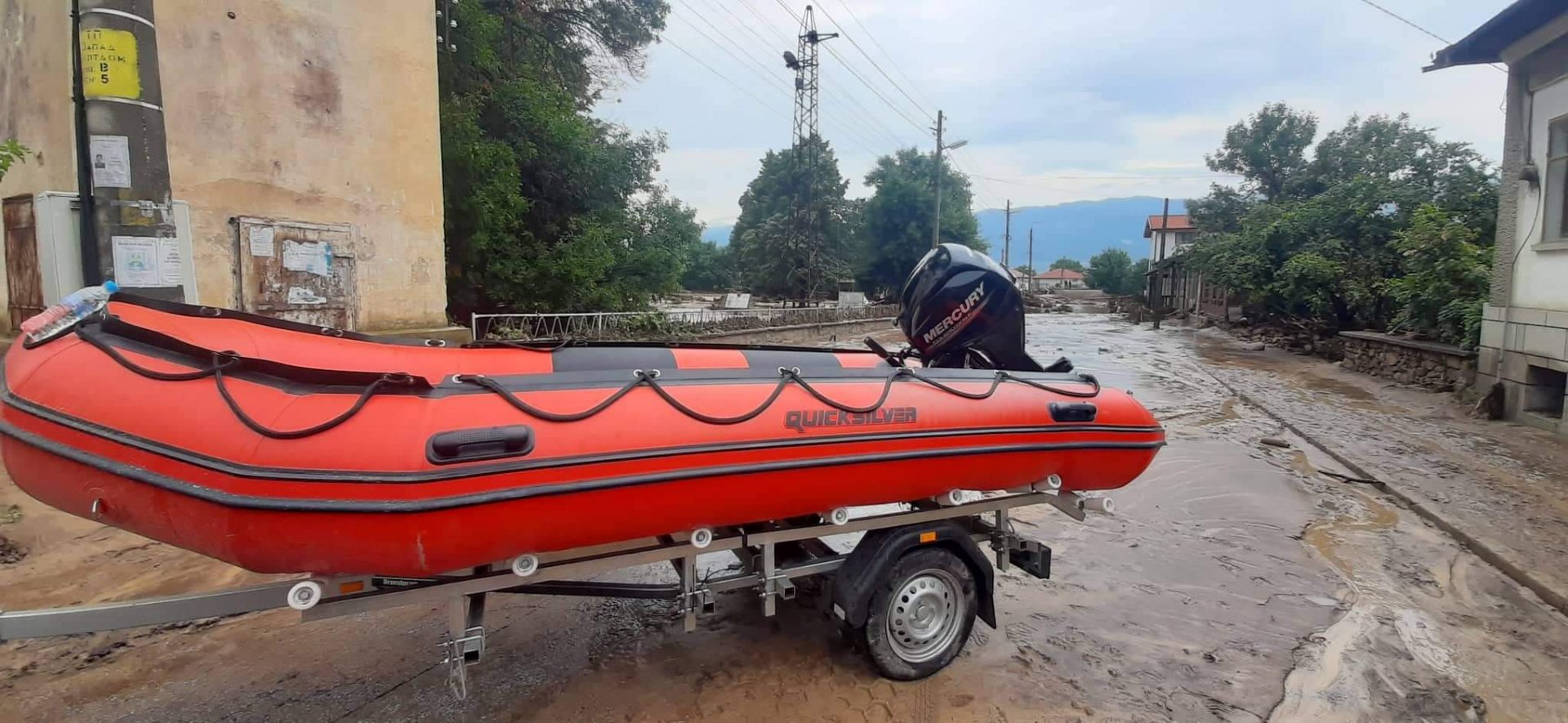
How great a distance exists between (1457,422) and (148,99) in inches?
512

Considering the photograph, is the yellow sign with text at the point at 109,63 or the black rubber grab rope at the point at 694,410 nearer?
the black rubber grab rope at the point at 694,410

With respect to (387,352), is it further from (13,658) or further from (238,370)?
(13,658)

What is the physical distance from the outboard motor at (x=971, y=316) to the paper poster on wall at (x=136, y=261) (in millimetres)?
3704

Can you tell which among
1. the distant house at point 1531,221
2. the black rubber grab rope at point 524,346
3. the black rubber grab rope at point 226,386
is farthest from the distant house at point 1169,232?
the black rubber grab rope at point 226,386

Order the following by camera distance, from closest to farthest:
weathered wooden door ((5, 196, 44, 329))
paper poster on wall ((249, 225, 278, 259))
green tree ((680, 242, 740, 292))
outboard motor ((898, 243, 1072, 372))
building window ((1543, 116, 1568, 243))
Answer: outboard motor ((898, 243, 1072, 372)), weathered wooden door ((5, 196, 44, 329)), paper poster on wall ((249, 225, 278, 259)), building window ((1543, 116, 1568, 243)), green tree ((680, 242, 740, 292))

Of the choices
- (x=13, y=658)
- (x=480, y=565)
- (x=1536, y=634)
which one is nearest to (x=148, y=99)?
(x=13, y=658)

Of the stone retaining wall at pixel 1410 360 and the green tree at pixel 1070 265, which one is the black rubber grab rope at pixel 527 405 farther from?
the green tree at pixel 1070 265

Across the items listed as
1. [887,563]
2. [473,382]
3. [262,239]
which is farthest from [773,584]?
[262,239]

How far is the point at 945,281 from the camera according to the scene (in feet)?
12.6

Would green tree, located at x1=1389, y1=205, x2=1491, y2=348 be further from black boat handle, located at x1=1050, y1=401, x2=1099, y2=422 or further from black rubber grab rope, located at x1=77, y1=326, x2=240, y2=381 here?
black rubber grab rope, located at x1=77, y1=326, x2=240, y2=381

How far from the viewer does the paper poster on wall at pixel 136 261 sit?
3246 mm

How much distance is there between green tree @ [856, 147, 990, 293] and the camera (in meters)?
40.6

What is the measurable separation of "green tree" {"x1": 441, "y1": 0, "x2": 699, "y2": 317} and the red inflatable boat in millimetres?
9796


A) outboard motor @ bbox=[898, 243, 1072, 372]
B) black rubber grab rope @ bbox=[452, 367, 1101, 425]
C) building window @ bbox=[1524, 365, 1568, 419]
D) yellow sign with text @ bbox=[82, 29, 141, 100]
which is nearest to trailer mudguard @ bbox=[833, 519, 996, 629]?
black rubber grab rope @ bbox=[452, 367, 1101, 425]
